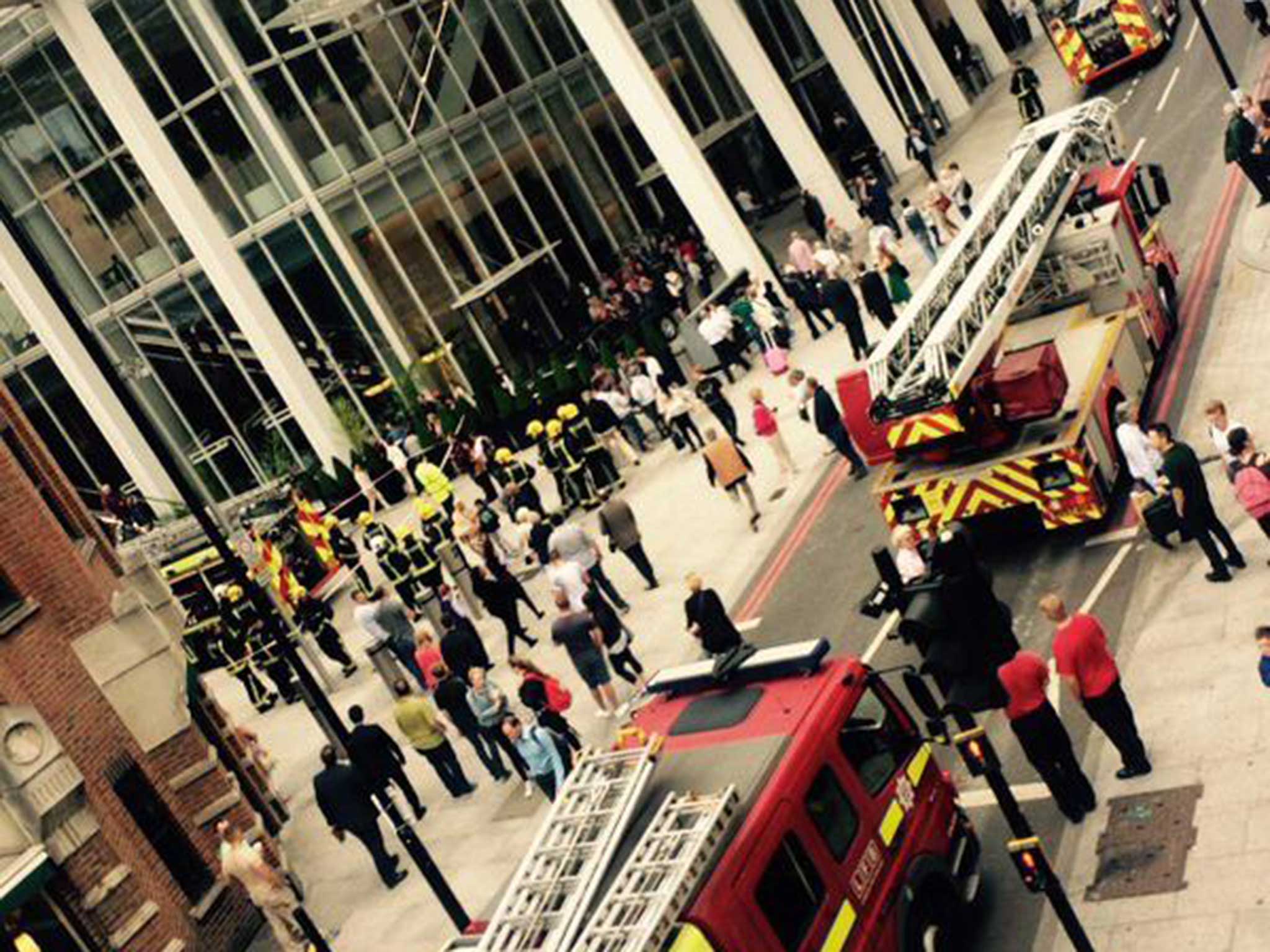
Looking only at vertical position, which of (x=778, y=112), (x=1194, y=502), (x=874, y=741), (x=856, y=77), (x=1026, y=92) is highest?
(x=778, y=112)

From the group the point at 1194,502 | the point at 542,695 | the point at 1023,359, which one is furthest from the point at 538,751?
the point at 1194,502

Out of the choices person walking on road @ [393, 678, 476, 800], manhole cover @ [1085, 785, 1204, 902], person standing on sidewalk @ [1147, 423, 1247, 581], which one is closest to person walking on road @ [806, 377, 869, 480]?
person walking on road @ [393, 678, 476, 800]

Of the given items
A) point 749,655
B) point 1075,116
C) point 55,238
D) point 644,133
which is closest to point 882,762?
point 749,655

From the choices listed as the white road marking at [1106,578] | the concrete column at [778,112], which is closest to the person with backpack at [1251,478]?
the white road marking at [1106,578]

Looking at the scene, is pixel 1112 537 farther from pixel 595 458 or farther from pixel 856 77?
pixel 856 77

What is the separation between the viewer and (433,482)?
29078 millimetres

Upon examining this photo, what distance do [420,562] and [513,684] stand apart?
3442 millimetres

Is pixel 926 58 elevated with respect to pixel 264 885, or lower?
elevated

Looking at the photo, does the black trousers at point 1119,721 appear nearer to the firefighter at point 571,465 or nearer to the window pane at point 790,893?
the window pane at point 790,893

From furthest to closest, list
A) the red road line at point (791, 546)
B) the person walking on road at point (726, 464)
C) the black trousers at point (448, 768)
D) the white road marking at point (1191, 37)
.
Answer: the white road marking at point (1191, 37) < the person walking on road at point (726, 464) < the red road line at point (791, 546) < the black trousers at point (448, 768)

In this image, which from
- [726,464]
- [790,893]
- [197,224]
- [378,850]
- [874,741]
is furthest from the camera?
[197,224]

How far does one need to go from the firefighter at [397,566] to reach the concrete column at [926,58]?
25617mm

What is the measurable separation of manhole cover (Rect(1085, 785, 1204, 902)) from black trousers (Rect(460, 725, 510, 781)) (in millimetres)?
8565

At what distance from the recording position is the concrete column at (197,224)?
37344 millimetres
